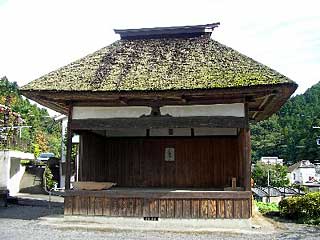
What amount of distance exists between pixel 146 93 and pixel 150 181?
459 cm

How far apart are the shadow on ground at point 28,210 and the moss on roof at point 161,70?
4.10 meters

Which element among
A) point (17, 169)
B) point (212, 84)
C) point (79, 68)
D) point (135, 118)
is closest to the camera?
point (212, 84)

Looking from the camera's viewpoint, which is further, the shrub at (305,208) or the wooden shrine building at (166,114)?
the shrub at (305,208)

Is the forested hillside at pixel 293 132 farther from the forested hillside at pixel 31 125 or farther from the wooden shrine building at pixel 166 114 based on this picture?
the wooden shrine building at pixel 166 114

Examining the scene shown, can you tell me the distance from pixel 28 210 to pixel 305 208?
352 inches

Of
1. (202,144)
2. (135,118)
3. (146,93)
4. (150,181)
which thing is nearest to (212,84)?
(146,93)

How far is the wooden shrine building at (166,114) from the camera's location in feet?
32.4

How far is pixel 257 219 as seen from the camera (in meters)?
11.2

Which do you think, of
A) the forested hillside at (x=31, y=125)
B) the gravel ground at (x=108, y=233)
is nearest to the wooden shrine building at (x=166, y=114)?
the gravel ground at (x=108, y=233)

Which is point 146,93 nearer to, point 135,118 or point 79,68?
point 135,118

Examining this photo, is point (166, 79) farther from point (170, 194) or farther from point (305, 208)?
point (305, 208)

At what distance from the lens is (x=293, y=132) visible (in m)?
68.4

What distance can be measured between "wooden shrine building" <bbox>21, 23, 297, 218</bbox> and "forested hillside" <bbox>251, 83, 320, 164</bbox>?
48.7m

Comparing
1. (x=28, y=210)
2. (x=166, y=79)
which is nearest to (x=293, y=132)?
(x=28, y=210)
